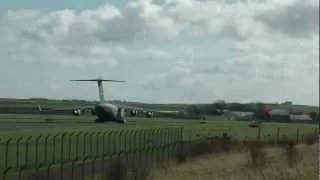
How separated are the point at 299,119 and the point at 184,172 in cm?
13986

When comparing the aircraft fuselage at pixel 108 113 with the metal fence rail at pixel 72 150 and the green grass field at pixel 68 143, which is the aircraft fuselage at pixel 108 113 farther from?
the metal fence rail at pixel 72 150

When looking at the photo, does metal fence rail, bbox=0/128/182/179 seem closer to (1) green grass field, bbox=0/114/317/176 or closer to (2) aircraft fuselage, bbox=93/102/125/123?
(1) green grass field, bbox=0/114/317/176

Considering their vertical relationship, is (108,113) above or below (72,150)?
above

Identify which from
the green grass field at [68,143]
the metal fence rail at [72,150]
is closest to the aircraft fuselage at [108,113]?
the green grass field at [68,143]

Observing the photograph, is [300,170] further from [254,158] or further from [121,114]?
[121,114]

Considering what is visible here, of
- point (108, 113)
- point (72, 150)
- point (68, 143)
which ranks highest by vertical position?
point (108, 113)

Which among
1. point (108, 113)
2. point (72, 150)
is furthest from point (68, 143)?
point (108, 113)

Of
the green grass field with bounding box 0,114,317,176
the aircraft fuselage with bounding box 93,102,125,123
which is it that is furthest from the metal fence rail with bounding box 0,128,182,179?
the aircraft fuselage with bounding box 93,102,125,123

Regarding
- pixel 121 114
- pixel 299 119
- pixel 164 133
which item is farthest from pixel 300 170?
pixel 299 119

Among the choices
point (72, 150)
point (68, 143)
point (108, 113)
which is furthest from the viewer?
point (108, 113)

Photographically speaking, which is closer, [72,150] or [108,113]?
[72,150]

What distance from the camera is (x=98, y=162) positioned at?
29.6 m

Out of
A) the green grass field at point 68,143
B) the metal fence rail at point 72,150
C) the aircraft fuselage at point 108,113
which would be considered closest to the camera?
the metal fence rail at point 72,150

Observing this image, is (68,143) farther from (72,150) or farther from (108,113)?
(108,113)
